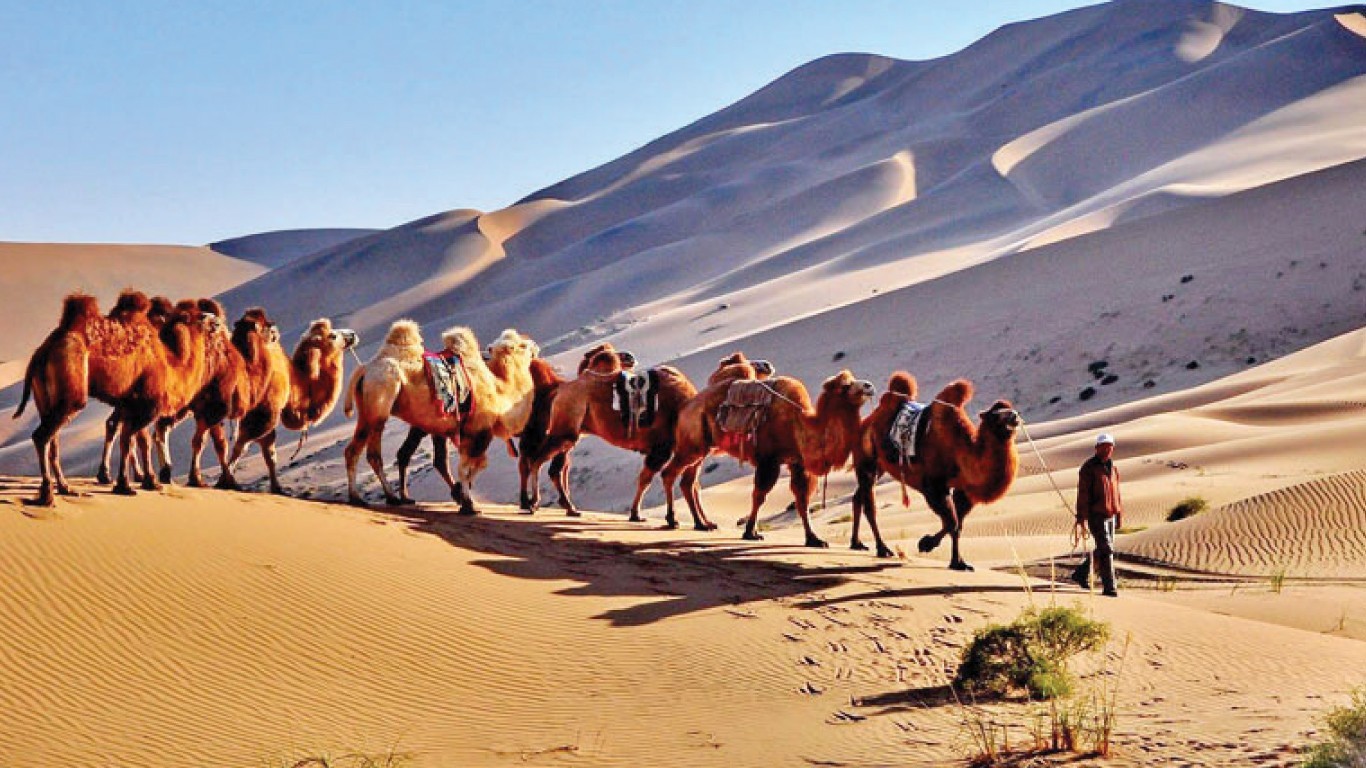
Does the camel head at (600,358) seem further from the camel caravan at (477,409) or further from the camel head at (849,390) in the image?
the camel head at (849,390)

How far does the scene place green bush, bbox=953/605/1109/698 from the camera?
10500 mm

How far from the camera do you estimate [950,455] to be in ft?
48.9

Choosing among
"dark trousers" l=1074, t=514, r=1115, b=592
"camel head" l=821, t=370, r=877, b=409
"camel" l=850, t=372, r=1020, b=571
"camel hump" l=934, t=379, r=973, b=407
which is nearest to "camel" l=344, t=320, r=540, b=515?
"camel head" l=821, t=370, r=877, b=409

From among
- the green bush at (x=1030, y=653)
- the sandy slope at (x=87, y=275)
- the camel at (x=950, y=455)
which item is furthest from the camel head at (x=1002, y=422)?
the sandy slope at (x=87, y=275)

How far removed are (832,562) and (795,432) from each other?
1829 mm

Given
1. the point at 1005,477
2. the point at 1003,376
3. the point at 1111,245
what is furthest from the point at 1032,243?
the point at 1005,477

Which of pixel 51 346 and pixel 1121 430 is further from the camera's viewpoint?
pixel 1121 430

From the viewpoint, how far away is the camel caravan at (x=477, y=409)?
1310 cm

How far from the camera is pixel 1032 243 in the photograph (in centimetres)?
6178

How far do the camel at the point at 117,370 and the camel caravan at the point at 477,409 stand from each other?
16 mm

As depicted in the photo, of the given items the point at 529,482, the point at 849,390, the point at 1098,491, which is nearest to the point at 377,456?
the point at 529,482

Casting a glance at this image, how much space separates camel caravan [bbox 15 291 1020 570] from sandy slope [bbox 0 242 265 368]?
106242mm

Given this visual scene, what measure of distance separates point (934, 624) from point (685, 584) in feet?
7.24

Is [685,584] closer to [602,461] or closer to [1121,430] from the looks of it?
[1121,430]
